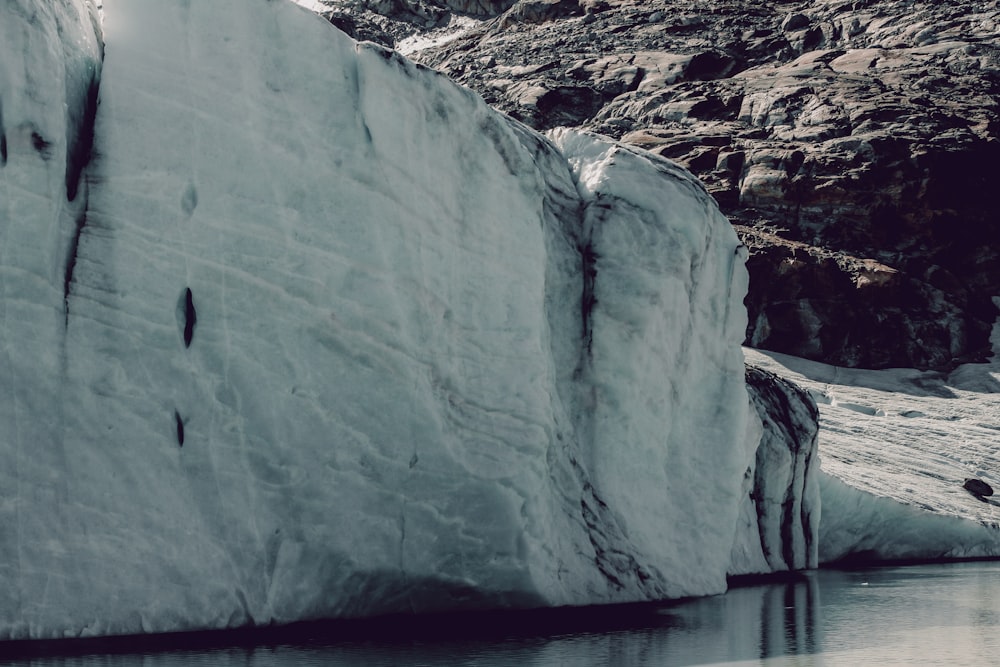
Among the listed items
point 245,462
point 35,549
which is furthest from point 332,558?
point 35,549

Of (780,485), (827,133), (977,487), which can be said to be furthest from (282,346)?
(827,133)

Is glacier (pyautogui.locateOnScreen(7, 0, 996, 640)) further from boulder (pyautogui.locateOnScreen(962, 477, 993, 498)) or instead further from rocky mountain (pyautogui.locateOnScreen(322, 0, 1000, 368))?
rocky mountain (pyautogui.locateOnScreen(322, 0, 1000, 368))

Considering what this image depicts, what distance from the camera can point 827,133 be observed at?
47.5 meters

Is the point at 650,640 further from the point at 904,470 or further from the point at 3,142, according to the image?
the point at 904,470

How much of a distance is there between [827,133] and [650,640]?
4042cm

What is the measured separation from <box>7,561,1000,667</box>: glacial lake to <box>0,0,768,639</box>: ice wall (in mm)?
499

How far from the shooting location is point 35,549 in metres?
9.11

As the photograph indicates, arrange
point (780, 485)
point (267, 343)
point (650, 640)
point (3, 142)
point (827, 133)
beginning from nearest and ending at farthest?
1. point (3, 142)
2. point (650, 640)
3. point (267, 343)
4. point (780, 485)
5. point (827, 133)

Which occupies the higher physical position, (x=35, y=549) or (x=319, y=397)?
(x=319, y=397)

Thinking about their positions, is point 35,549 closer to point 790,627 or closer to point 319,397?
point 319,397

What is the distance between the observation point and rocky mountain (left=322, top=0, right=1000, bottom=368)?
42312 mm

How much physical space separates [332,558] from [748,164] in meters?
38.8

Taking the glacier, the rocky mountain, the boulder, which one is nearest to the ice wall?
the glacier

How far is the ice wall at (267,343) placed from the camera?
929cm
